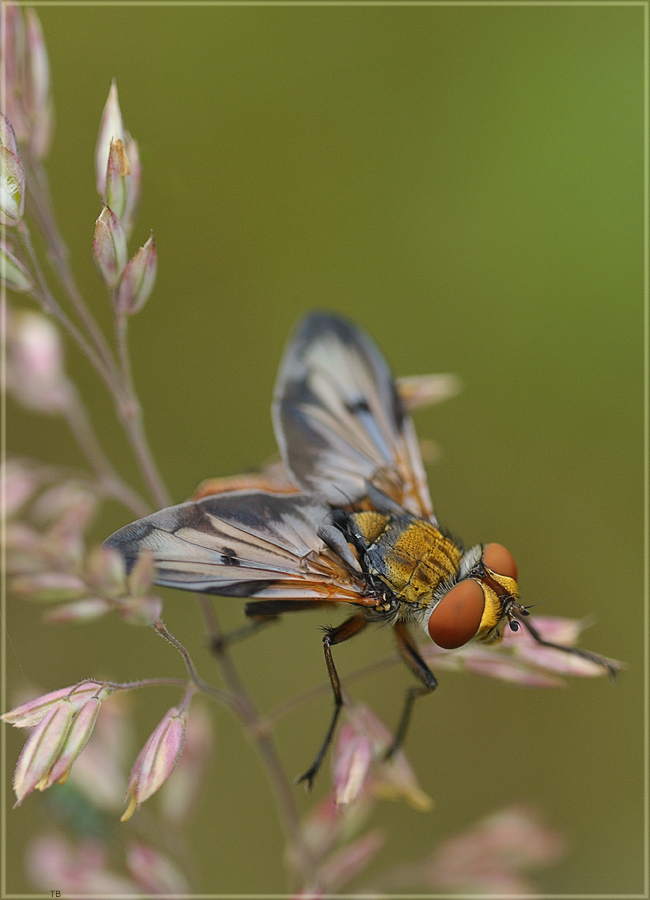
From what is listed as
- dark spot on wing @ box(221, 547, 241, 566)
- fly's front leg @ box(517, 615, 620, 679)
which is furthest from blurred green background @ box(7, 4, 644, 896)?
dark spot on wing @ box(221, 547, 241, 566)

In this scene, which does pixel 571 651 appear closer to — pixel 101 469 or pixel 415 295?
pixel 101 469

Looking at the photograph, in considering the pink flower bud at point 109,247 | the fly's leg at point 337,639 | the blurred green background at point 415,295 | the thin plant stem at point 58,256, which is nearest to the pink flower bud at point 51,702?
the fly's leg at point 337,639

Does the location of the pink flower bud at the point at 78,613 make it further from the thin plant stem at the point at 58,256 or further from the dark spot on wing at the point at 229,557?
the thin plant stem at the point at 58,256

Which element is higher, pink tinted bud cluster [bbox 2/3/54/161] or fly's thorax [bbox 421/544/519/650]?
pink tinted bud cluster [bbox 2/3/54/161]

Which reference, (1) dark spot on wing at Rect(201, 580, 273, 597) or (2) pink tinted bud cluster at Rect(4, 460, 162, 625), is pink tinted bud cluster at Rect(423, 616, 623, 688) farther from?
(2) pink tinted bud cluster at Rect(4, 460, 162, 625)

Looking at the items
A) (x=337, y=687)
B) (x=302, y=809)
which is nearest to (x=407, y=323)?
(x=302, y=809)
